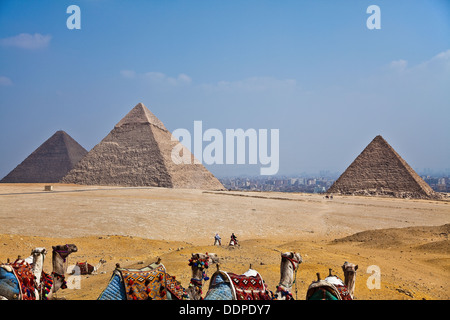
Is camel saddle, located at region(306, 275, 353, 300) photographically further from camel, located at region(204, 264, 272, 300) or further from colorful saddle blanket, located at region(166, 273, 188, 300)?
colorful saddle blanket, located at region(166, 273, 188, 300)

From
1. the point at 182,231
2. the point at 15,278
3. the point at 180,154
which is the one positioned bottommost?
the point at 182,231

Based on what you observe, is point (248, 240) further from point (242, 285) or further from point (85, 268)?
point (242, 285)

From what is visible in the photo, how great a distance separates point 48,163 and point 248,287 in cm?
9548

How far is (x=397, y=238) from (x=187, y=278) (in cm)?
1018

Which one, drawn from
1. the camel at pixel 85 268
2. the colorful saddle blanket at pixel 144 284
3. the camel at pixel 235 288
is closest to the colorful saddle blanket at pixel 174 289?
the colorful saddle blanket at pixel 144 284

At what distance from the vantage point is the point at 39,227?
14742 mm

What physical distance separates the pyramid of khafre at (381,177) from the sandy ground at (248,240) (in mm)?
31790

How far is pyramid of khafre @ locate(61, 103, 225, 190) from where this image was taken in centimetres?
7294

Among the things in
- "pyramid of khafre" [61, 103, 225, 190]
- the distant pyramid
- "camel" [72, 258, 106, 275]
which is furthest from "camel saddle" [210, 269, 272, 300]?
the distant pyramid

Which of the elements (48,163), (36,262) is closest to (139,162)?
(48,163)

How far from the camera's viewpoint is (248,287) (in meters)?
3.81
